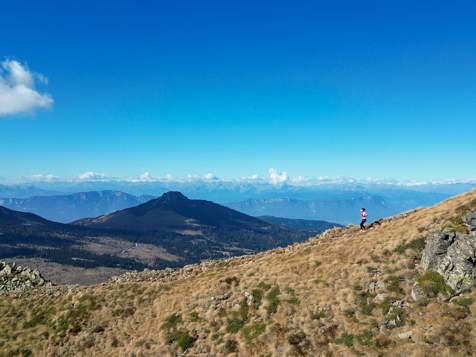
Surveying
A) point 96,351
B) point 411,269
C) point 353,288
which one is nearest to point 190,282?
point 96,351

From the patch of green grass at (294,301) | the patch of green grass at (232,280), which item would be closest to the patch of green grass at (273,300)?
the patch of green grass at (294,301)

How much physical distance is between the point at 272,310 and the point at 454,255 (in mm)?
17141

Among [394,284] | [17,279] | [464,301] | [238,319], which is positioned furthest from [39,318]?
[464,301]

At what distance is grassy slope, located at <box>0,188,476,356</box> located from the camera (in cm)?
2991

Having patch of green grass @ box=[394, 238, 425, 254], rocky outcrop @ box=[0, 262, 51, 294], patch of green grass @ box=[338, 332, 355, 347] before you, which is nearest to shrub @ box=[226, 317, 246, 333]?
patch of green grass @ box=[338, 332, 355, 347]

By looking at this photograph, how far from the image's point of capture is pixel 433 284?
109ft

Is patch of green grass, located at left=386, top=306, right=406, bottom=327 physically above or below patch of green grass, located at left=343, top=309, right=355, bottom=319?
above

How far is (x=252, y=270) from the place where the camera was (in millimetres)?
47719

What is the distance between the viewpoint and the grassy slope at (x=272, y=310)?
29.9 m

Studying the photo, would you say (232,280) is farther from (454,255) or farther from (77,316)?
(454,255)

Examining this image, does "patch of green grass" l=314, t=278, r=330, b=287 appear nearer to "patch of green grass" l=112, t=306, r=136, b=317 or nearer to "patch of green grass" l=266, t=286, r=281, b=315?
"patch of green grass" l=266, t=286, r=281, b=315

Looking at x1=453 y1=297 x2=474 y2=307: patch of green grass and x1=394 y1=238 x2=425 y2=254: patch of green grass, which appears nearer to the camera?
x1=453 y1=297 x2=474 y2=307: patch of green grass

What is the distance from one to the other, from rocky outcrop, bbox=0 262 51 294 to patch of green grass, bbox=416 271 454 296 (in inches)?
2306

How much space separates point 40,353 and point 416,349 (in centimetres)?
3801
